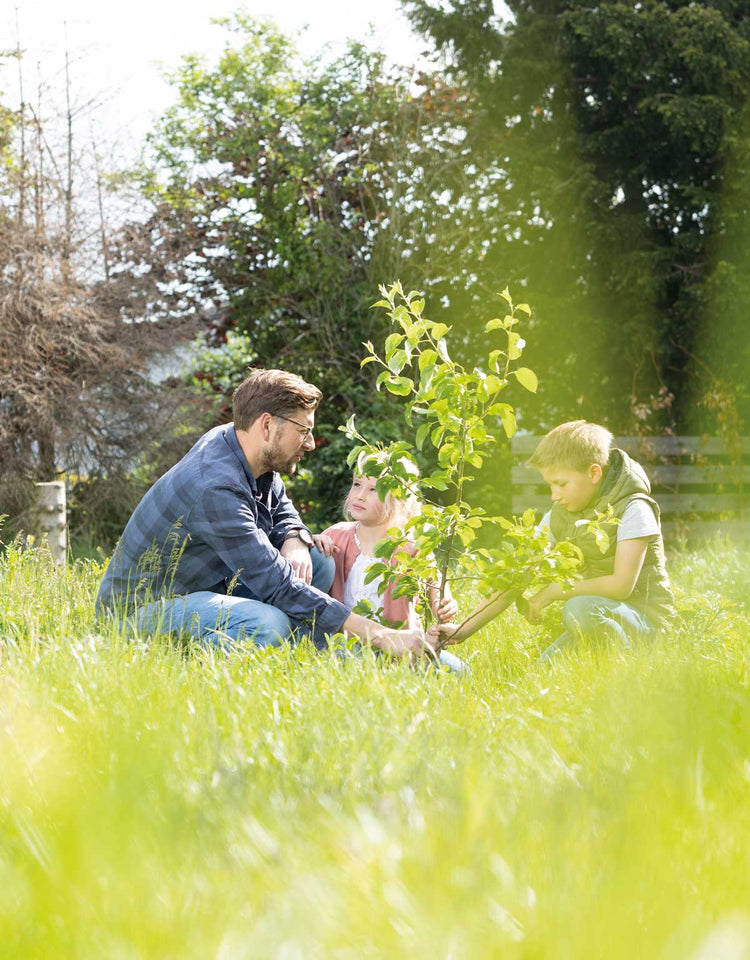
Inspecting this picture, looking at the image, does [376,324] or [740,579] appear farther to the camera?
[376,324]

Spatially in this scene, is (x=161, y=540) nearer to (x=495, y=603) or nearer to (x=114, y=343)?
(x=495, y=603)

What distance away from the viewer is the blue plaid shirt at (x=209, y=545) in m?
3.75

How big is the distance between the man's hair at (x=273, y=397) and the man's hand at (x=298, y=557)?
0.56 metres

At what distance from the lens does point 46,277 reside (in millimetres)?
8984

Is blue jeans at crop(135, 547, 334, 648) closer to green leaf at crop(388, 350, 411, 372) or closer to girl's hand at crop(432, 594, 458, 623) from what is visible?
girl's hand at crop(432, 594, 458, 623)

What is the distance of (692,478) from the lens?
10.9m

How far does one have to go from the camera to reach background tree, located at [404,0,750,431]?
10.8m

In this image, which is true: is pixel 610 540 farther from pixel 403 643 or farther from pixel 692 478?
pixel 692 478

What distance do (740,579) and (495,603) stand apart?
9.17 ft

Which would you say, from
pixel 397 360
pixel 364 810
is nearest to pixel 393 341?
pixel 397 360

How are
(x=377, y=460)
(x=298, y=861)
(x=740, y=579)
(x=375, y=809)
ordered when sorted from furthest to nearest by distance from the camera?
1. (x=740, y=579)
2. (x=377, y=460)
3. (x=375, y=809)
4. (x=298, y=861)

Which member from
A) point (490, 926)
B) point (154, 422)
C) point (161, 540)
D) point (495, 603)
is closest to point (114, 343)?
point (154, 422)

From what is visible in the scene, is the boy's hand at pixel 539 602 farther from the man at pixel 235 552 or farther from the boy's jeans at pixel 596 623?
the man at pixel 235 552

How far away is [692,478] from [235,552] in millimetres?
8172
